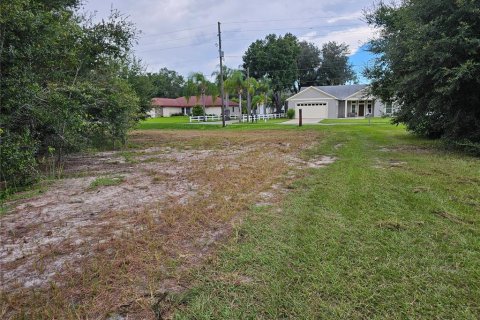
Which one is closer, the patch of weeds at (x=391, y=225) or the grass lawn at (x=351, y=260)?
the grass lawn at (x=351, y=260)

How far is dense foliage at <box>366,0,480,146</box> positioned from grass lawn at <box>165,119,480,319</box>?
176 inches

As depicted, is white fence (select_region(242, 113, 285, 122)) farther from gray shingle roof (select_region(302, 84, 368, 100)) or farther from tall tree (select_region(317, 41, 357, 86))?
tall tree (select_region(317, 41, 357, 86))

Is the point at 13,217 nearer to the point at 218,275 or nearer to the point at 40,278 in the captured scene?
the point at 40,278

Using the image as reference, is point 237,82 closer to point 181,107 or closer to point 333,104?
point 333,104

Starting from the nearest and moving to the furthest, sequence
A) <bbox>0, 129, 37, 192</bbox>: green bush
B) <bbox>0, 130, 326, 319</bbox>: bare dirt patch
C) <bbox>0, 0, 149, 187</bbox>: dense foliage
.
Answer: <bbox>0, 130, 326, 319</bbox>: bare dirt patch, <bbox>0, 129, 37, 192</bbox>: green bush, <bbox>0, 0, 149, 187</bbox>: dense foliage

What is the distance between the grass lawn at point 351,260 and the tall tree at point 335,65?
51803mm

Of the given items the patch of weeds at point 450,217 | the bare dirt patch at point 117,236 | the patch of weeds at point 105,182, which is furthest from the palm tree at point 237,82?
the patch of weeds at point 450,217

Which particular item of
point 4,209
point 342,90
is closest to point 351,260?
point 4,209

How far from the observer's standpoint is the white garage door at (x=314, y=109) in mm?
39156

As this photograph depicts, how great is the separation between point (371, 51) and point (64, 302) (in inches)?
540

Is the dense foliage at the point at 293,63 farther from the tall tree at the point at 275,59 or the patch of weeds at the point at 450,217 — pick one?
the patch of weeds at the point at 450,217

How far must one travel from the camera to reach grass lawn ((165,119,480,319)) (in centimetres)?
213

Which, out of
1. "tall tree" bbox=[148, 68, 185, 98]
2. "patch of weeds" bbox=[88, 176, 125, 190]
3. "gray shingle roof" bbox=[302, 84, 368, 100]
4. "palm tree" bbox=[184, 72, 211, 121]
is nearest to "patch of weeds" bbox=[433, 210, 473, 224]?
"patch of weeds" bbox=[88, 176, 125, 190]

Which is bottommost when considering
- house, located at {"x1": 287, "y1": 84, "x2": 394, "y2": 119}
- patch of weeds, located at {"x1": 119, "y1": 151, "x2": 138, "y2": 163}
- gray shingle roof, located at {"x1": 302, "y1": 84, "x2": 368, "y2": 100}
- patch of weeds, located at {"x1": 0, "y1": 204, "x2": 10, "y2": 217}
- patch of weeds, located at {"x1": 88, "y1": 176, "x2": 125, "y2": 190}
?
patch of weeds, located at {"x1": 0, "y1": 204, "x2": 10, "y2": 217}
